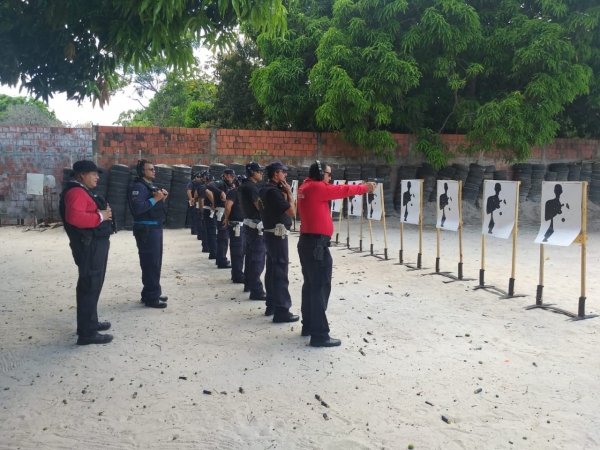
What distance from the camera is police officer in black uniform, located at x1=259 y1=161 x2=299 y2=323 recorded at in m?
6.06

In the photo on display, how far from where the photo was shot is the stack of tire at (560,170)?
19.5 meters

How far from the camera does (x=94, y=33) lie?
5.07 meters

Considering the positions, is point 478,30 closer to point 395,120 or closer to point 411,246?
point 395,120

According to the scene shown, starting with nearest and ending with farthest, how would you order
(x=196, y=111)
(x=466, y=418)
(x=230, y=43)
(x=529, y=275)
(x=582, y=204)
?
(x=466, y=418) < (x=230, y=43) < (x=582, y=204) < (x=529, y=275) < (x=196, y=111)

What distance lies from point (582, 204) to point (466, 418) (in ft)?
12.6

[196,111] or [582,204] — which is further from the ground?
[196,111]

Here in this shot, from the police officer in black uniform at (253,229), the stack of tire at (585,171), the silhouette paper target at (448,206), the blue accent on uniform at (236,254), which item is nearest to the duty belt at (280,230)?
the police officer in black uniform at (253,229)

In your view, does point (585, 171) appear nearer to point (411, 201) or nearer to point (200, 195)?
point (411, 201)

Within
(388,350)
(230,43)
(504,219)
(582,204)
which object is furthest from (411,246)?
(230,43)

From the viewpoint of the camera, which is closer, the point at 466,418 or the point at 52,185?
the point at 466,418

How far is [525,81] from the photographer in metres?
17.0

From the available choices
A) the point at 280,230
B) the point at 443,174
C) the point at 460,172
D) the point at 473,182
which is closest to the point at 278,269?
the point at 280,230

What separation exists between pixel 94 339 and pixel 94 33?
2934 mm

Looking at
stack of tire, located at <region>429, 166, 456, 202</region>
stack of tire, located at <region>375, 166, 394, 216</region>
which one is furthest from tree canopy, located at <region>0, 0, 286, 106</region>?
stack of tire, located at <region>429, 166, 456, 202</region>
